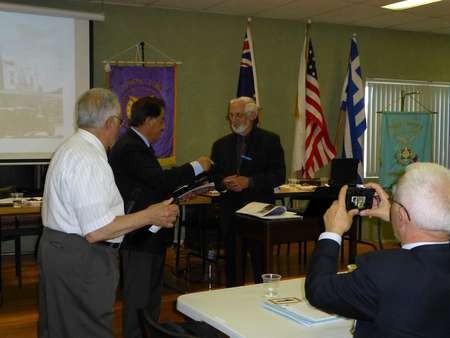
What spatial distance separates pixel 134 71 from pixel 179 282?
2768 millimetres

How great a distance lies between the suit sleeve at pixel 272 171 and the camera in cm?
424

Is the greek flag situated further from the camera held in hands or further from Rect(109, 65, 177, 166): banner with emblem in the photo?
the camera held in hands

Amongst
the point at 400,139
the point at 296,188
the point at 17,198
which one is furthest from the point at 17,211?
the point at 400,139

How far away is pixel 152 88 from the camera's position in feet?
22.9

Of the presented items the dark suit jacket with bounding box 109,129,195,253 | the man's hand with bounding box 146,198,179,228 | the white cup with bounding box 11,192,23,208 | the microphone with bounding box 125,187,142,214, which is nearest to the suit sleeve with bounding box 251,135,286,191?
the dark suit jacket with bounding box 109,129,195,253

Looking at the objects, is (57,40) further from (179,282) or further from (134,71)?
(179,282)

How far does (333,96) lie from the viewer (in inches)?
326

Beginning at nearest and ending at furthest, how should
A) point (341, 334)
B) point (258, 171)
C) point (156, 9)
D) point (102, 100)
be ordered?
point (341, 334) → point (102, 100) → point (258, 171) → point (156, 9)

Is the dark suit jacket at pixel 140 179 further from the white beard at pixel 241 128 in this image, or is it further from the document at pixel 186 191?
the white beard at pixel 241 128

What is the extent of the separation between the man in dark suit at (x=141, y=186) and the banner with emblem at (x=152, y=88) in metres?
3.45

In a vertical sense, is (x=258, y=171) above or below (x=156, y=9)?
below

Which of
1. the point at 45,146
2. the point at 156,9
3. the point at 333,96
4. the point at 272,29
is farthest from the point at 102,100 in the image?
the point at 333,96

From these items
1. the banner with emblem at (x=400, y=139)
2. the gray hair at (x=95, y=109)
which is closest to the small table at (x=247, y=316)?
the gray hair at (x=95, y=109)

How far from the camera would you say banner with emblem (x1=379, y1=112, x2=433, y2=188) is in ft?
26.6
